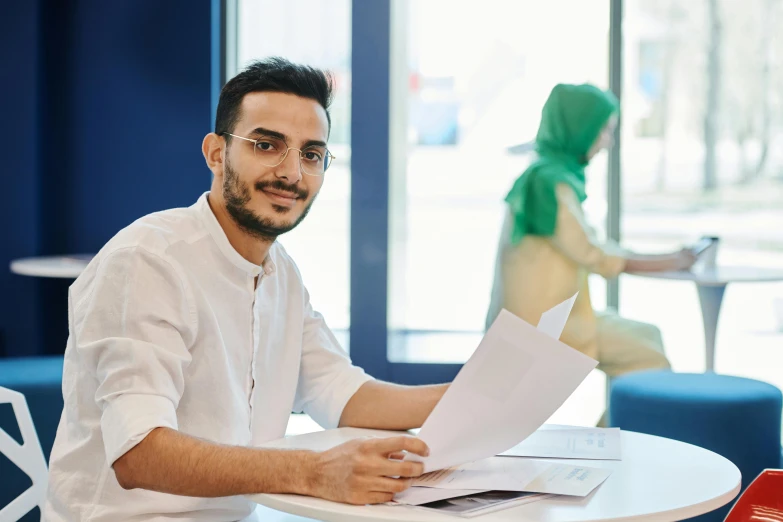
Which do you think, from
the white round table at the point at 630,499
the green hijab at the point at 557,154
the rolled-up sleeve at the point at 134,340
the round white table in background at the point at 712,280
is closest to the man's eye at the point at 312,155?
the rolled-up sleeve at the point at 134,340

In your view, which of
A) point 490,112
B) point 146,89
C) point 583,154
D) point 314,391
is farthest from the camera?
point 490,112

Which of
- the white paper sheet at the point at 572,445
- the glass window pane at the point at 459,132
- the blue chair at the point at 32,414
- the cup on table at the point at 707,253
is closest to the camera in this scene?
the white paper sheet at the point at 572,445

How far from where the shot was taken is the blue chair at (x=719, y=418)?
2975mm

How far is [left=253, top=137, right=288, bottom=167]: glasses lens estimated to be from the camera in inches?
67.4

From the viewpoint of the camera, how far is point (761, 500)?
1.54m

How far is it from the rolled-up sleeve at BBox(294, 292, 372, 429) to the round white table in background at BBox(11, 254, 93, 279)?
2.51 meters

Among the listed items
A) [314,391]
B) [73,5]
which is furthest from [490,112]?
[314,391]

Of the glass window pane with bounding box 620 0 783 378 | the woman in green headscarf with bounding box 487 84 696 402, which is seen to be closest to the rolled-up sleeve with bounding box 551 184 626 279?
the woman in green headscarf with bounding box 487 84 696 402

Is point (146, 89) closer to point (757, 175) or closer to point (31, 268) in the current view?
point (31, 268)

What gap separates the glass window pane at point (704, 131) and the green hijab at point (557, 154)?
1.27 m

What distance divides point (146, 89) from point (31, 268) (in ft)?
4.02

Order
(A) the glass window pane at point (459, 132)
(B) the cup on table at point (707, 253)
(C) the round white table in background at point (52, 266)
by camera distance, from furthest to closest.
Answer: (A) the glass window pane at point (459, 132) < (C) the round white table in background at point (52, 266) < (B) the cup on table at point (707, 253)

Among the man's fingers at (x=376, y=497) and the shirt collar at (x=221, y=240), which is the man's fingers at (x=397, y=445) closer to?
the man's fingers at (x=376, y=497)

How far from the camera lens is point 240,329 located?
1746 millimetres
